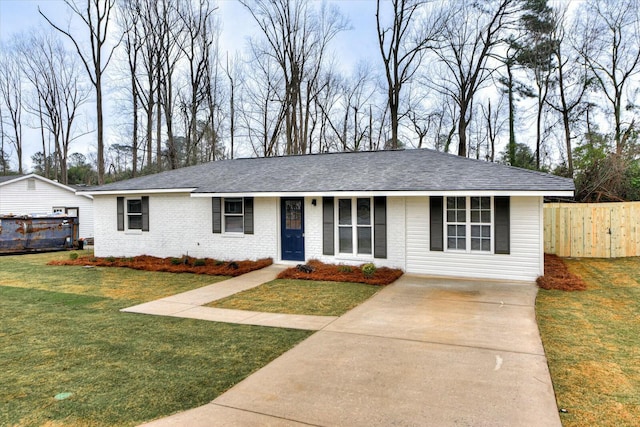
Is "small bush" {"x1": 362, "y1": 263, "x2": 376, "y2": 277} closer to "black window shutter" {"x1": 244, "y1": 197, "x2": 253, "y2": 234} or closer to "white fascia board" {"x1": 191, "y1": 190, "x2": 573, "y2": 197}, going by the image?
"white fascia board" {"x1": 191, "y1": 190, "x2": 573, "y2": 197}

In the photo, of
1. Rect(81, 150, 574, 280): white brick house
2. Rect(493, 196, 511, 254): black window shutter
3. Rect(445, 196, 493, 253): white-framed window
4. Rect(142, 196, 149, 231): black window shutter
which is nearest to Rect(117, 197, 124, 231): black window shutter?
Rect(81, 150, 574, 280): white brick house

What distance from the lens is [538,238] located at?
9180mm

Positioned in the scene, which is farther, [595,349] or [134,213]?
[134,213]

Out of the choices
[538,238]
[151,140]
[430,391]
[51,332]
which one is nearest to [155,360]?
[51,332]

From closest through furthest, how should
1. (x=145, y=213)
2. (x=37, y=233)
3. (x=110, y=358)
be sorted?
(x=110, y=358) < (x=145, y=213) < (x=37, y=233)

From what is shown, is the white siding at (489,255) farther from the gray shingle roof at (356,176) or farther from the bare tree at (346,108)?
the bare tree at (346,108)

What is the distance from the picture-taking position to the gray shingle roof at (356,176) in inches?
367

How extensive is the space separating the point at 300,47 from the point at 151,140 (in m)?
11.2

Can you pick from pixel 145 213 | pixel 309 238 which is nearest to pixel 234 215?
pixel 309 238

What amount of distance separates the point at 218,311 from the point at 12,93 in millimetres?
36027

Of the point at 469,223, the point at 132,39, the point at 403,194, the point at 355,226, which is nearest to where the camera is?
the point at 403,194

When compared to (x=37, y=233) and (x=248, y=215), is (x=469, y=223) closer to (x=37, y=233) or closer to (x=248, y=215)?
(x=248, y=215)

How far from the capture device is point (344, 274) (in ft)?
33.2

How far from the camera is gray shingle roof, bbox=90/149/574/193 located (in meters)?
9.32
